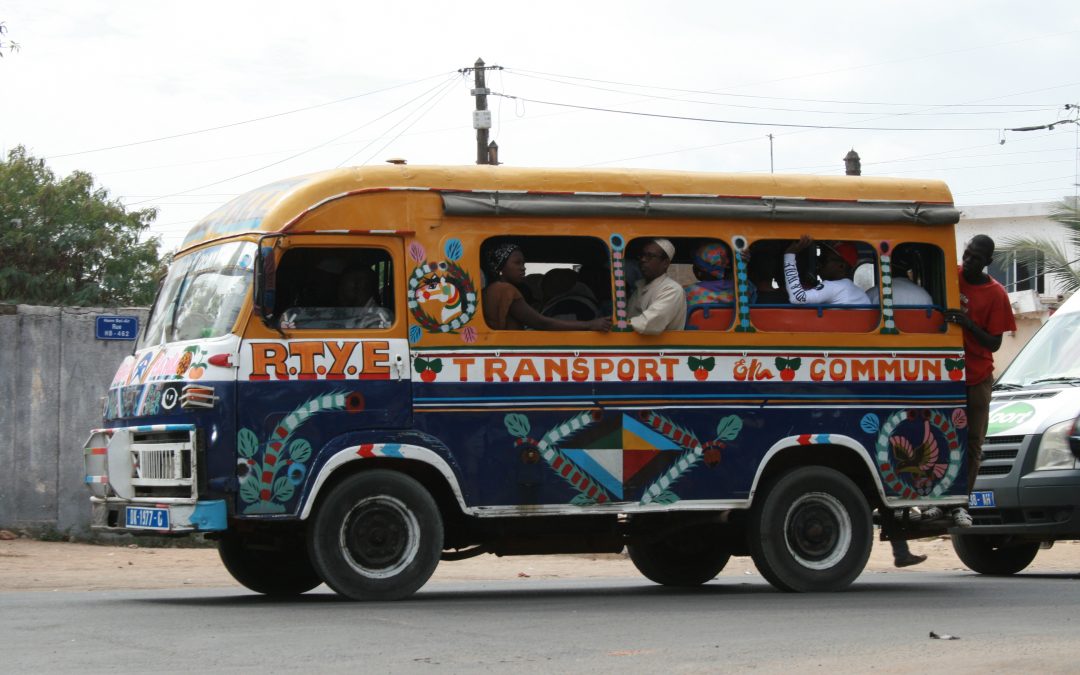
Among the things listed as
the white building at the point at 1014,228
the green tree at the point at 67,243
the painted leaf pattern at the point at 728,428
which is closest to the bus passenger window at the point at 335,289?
the painted leaf pattern at the point at 728,428

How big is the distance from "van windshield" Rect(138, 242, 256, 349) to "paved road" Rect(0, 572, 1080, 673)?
1.76m

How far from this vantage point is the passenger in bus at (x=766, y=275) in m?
10.8

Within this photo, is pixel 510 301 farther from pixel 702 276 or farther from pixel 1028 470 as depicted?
pixel 1028 470

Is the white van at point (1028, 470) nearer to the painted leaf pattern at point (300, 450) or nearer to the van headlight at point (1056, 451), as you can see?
the van headlight at point (1056, 451)

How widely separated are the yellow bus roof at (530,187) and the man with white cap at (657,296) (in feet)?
1.29

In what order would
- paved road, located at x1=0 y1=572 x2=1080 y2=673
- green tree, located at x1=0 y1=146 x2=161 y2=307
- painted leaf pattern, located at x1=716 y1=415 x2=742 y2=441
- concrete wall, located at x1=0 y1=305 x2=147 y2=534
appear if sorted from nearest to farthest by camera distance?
paved road, located at x1=0 y1=572 x2=1080 y2=673, painted leaf pattern, located at x1=716 y1=415 x2=742 y2=441, concrete wall, located at x1=0 y1=305 x2=147 y2=534, green tree, located at x1=0 y1=146 x2=161 y2=307

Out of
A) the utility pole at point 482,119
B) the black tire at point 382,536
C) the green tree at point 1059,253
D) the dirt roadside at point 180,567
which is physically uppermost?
the utility pole at point 482,119

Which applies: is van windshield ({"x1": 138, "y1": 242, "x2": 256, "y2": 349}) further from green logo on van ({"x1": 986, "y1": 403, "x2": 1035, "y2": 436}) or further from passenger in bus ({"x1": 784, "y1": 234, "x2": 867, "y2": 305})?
green logo on van ({"x1": 986, "y1": 403, "x2": 1035, "y2": 436})

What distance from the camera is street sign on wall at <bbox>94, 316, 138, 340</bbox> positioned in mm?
16062

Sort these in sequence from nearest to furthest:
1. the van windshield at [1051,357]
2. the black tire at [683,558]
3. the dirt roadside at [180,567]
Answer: the black tire at [683,558] → the dirt roadside at [180,567] → the van windshield at [1051,357]

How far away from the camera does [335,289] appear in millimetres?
9969

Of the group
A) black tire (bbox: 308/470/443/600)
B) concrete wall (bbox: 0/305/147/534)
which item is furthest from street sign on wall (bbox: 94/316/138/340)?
black tire (bbox: 308/470/443/600)

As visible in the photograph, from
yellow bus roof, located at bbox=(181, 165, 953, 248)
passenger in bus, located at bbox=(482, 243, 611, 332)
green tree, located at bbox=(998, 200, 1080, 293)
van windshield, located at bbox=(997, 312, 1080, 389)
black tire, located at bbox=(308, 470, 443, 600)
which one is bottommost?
black tire, located at bbox=(308, 470, 443, 600)

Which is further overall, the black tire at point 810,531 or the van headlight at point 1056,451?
the van headlight at point 1056,451
